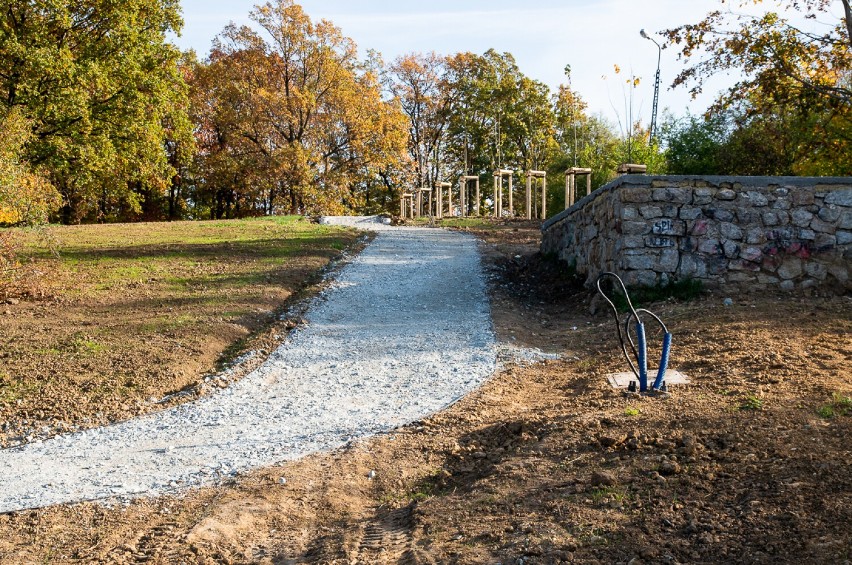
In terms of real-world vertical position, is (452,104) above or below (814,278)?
above

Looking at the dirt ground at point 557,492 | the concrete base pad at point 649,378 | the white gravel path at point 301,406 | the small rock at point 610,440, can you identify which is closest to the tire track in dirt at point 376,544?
the dirt ground at point 557,492

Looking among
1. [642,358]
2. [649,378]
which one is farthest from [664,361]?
[649,378]

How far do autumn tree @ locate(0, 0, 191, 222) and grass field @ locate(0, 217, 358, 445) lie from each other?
2117 mm

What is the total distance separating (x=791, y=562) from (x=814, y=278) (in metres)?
7.73

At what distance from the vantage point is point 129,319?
31.3ft

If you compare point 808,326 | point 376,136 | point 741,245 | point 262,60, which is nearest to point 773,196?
point 741,245

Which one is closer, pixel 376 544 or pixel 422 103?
pixel 376 544

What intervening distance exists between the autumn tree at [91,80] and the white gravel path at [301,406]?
7.31m

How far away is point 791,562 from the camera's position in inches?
120

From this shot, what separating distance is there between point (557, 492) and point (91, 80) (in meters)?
14.4

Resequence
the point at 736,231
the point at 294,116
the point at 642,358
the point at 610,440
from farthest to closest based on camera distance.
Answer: the point at 294,116 < the point at 736,231 < the point at 642,358 < the point at 610,440

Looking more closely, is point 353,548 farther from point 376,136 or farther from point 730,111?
point 376,136

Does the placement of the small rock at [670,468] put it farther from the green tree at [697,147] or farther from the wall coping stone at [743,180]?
the green tree at [697,147]

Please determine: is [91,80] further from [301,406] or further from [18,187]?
[301,406]
